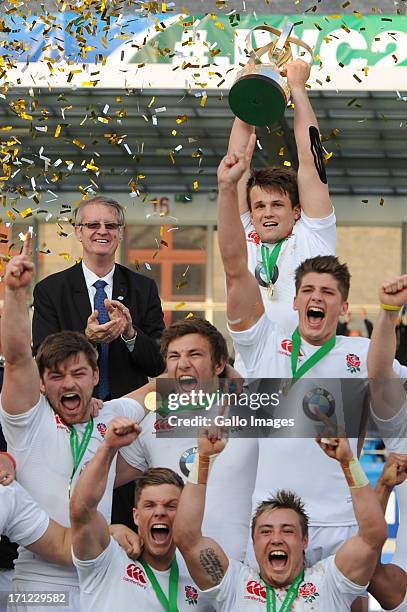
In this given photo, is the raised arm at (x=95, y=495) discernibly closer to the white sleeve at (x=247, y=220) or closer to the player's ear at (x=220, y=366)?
the player's ear at (x=220, y=366)

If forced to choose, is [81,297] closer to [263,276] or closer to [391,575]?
[263,276]

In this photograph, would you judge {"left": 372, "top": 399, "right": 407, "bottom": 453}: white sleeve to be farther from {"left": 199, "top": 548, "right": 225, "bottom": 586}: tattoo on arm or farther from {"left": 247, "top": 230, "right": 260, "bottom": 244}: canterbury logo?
{"left": 247, "top": 230, "right": 260, "bottom": 244}: canterbury logo

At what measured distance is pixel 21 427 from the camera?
17.2ft

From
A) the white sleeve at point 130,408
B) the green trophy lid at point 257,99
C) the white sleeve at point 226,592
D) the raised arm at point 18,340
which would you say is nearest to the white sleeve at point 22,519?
the raised arm at point 18,340

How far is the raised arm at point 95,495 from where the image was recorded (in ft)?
15.5

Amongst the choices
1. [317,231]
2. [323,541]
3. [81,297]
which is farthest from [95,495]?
[317,231]

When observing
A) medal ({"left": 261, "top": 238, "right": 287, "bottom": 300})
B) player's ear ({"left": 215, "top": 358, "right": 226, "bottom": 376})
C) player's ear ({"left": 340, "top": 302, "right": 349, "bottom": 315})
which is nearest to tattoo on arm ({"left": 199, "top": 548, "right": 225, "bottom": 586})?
player's ear ({"left": 215, "top": 358, "right": 226, "bottom": 376})

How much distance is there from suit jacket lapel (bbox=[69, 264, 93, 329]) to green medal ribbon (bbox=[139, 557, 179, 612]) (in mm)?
1594

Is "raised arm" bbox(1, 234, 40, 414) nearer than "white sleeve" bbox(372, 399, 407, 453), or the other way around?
"raised arm" bbox(1, 234, 40, 414)

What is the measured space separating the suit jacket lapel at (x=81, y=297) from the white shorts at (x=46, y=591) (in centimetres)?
149

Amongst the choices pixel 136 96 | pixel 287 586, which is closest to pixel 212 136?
pixel 136 96

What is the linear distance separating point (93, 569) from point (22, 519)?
341 mm

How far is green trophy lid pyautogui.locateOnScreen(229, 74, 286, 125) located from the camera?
18.3 feet

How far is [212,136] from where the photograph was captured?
17.1 metres
